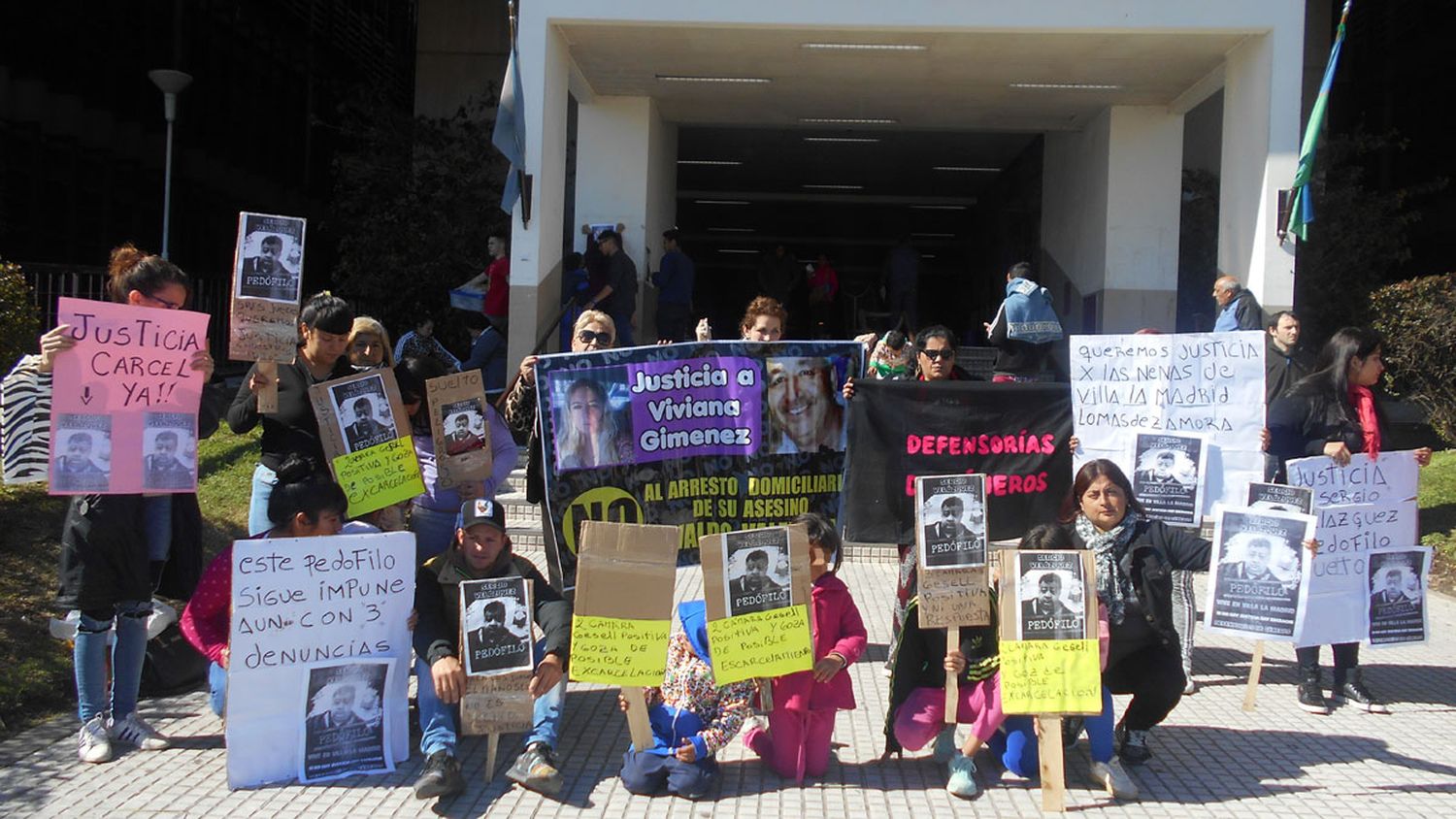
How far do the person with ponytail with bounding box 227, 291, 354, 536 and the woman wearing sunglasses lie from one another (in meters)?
0.72

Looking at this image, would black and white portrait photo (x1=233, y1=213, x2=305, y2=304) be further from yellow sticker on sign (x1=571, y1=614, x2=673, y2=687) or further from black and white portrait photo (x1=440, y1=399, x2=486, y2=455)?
yellow sticker on sign (x1=571, y1=614, x2=673, y2=687)

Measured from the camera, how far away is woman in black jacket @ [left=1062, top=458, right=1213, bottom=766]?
4.84 metres

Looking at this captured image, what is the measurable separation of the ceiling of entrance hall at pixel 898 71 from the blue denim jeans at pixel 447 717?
30.4ft

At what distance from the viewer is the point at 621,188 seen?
51.5 ft

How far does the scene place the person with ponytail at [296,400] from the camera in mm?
5039

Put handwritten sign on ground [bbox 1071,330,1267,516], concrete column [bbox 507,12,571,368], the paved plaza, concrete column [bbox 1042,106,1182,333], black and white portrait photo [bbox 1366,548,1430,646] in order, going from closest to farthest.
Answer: the paved plaza < black and white portrait photo [bbox 1366,548,1430,646] < handwritten sign on ground [bbox 1071,330,1267,516] < concrete column [bbox 507,12,571,368] < concrete column [bbox 1042,106,1182,333]

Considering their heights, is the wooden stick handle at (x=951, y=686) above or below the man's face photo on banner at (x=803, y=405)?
below

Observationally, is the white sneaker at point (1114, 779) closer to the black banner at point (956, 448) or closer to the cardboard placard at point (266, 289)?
the black banner at point (956, 448)

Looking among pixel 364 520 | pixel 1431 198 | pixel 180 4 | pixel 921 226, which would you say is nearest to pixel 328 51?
pixel 180 4

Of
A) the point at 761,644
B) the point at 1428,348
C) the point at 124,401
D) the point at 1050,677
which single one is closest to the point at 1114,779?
the point at 1050,677

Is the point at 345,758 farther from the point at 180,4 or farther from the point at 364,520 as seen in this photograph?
the point at 180,4

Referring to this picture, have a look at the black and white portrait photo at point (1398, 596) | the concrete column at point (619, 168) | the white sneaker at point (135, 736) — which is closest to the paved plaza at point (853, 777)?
the white sneaker at point (135, 736)

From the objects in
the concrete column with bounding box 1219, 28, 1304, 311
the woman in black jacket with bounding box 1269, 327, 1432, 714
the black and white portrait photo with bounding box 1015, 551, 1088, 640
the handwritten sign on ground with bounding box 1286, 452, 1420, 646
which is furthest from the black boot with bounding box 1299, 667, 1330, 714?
the concrete column with bounding box 1219, 28, 1304, 311

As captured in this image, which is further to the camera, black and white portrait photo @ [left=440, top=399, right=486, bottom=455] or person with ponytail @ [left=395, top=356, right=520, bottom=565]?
person with ponytail @ [left=395, top=356, right=520, bottom=565]
